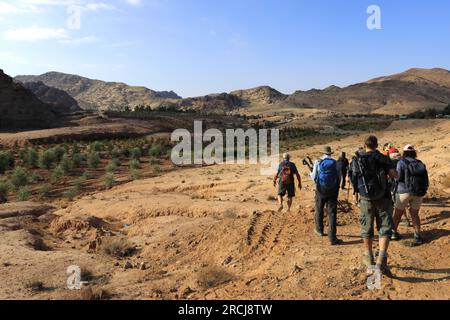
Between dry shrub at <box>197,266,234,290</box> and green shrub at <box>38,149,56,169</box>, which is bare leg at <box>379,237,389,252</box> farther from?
green shrub at <box>38,149,56,169</box>

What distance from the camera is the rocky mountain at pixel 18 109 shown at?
165ft

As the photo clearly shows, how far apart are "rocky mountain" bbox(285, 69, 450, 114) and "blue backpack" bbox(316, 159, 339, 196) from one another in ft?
302

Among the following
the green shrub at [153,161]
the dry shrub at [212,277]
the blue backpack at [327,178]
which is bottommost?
the green shrub at [153,161]

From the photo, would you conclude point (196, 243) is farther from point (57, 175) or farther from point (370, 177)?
point (57, 175)

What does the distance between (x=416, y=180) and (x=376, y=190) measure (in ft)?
4.78

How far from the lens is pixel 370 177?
18.6 ft

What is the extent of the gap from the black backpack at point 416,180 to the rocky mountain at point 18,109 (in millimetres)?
50327

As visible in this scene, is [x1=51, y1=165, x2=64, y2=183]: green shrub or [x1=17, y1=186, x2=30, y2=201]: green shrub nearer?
[x1=17, y1=186, x2=30, y2=201]: green shrub

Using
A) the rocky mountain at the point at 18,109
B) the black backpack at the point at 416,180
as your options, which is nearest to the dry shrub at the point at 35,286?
the black backpack at the point at 416,180

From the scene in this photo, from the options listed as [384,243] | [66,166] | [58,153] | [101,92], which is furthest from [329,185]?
[101,92]

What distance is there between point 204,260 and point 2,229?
608cm

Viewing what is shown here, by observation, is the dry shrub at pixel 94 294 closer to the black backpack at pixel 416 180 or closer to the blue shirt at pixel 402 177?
the blue shirt at pixel 402 177

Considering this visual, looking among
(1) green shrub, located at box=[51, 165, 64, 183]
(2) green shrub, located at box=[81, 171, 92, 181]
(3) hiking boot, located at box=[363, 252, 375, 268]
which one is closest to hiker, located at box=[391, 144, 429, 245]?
(3) hiking boot, located at box=[363, 252, 375, 268]

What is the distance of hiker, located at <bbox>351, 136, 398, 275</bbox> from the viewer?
5.65 meters
